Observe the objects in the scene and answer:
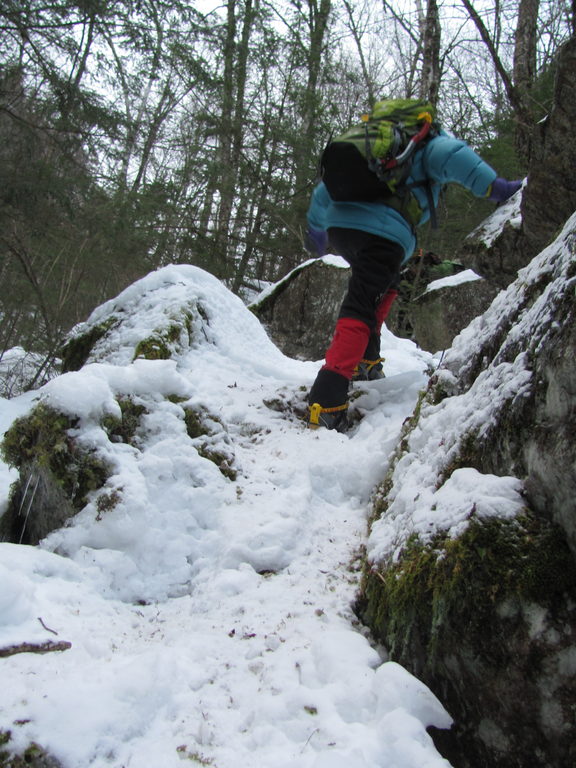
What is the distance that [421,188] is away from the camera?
3262 mm

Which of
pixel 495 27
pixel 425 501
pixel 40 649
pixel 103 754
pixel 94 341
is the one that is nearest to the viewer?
pixel 103 754

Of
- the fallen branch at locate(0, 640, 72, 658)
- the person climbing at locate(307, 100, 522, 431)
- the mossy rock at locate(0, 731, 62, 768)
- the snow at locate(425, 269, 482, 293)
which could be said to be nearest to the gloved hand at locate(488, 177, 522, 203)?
the person climbing at locate(307, 100, 522, 431)

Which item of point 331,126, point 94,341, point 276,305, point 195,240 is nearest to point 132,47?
point 195,240

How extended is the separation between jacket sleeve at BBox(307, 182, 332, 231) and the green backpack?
0.73 feet

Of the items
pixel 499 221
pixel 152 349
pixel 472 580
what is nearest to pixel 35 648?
pixel 472 580

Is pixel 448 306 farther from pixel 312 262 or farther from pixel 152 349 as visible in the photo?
pixel 152 349

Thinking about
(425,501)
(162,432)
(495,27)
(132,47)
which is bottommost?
(162,432)

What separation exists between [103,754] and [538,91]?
29.8 feet

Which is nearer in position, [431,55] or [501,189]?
[501,189]

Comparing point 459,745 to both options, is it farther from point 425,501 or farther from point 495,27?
point 495,27

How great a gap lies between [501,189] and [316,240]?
4.44ft

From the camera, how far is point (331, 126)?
992 cm

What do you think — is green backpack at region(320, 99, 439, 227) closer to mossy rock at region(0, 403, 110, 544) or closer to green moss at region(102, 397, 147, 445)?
green moss at region(102, 397, 147, 445)

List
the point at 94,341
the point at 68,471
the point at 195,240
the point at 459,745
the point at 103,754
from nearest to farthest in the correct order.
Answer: the point at 103,754, the point at 459,745, the point at 68,471, the point at 94,341, the point at 195,240
